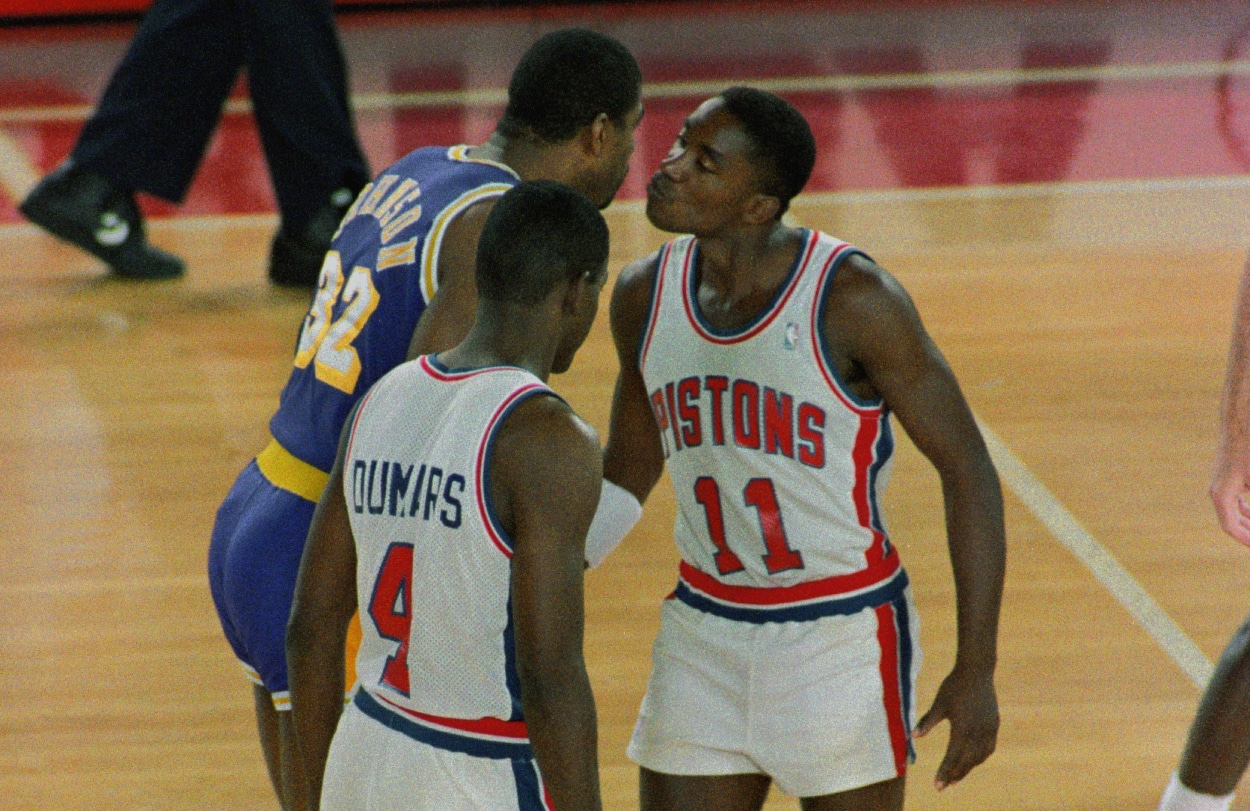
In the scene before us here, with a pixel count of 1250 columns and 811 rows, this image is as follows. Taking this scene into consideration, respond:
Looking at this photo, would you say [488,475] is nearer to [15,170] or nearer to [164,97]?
[164,97]

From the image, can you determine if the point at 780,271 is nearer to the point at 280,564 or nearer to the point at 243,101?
the point at 280,564

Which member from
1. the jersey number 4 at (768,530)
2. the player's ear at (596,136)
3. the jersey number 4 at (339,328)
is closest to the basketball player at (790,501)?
the jersey number 4 at (768,530)

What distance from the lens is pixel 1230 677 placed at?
2.87m

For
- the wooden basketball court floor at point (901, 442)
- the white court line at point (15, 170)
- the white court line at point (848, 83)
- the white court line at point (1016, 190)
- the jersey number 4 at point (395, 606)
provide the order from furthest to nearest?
the white court line at point (848, 83), the white court line at point (15, 170), the white court line at point (1016, 190), the wooden basketball court floor at point (901, 442), the jersey number 4 at point (395, 606)

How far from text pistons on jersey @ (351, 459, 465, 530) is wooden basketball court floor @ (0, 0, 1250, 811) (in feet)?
4.63

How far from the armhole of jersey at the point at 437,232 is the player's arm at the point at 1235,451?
122cm

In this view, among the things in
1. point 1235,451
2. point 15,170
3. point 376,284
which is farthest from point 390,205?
point 15,170

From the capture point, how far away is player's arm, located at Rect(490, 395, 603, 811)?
7.06 feet

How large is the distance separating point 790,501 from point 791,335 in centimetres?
25

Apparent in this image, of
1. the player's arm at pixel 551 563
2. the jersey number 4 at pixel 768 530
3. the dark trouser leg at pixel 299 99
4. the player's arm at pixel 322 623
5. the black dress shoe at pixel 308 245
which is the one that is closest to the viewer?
the player's arm at pixel 551 563

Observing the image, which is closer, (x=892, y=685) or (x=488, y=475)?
(x=488, y=475)

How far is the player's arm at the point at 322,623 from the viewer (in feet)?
7.74

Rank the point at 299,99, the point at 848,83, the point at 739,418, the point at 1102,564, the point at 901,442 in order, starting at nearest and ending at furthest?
the point at 739,418, the point at 1102,564, the point at 901,442, the point at 299,99, the point at 848,83

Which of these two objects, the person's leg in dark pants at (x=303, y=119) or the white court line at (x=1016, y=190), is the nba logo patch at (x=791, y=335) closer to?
the person's leg in dark pants at (x=303, y=119)
